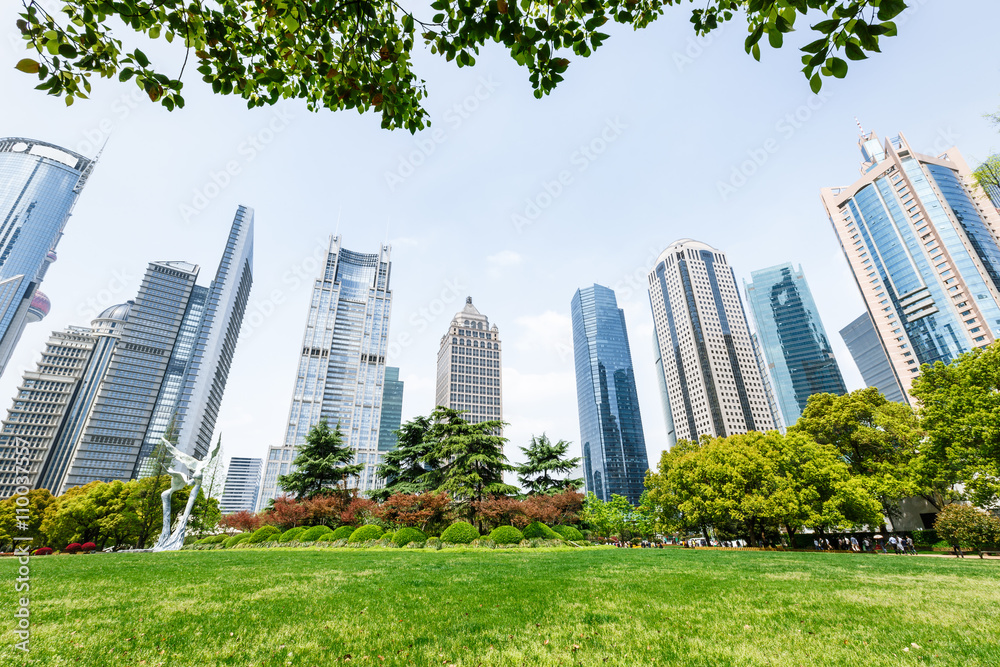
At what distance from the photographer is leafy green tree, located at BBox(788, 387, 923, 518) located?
1108 inches

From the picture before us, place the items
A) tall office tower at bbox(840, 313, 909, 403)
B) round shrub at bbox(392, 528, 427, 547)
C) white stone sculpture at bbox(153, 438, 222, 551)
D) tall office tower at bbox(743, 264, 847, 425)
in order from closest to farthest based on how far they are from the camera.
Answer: round shrub at bbox(392, 528, 427, 547) < white stone sculpture at bbox(153, 438, 222, 551) < tall office tower at bbox(743, 264, 847, 425) < tall office tower at bbox(840, 313, 909, 403)

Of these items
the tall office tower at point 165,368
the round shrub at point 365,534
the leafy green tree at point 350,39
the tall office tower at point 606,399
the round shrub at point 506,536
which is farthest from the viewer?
the tall office tower at point 606,399

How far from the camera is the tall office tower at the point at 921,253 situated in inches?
3036

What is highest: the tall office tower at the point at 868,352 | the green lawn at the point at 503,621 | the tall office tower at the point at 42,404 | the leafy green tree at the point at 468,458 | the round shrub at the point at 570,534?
the tall office tower at the point at 868,352

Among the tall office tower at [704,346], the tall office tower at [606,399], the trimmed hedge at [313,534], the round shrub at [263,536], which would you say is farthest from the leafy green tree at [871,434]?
the tall office tower at [606,399]

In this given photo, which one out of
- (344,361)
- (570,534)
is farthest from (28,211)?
(570,534)

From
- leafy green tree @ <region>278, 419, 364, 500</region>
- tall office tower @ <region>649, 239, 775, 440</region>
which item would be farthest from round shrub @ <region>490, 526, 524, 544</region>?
tall office tower @ <region>649, 239, 775, 440</region>

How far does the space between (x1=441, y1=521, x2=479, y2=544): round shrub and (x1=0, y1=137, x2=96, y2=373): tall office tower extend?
541 ft

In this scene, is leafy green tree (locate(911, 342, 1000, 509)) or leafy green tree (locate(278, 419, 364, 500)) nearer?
leafy green tree (locate(911, 342, 1000, 509))

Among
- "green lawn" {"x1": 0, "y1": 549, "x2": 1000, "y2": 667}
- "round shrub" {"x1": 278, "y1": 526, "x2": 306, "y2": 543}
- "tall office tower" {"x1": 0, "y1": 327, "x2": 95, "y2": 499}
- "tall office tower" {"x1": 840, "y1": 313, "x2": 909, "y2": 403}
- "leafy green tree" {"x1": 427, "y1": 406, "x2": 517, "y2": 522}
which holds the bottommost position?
"round shrub" {"x1": 278, "y1": 526, "x2": 306, "y2": 543}

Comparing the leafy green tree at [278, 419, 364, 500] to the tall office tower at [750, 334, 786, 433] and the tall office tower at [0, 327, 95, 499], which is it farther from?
the tall office tower at [750, 334, 786, 433]

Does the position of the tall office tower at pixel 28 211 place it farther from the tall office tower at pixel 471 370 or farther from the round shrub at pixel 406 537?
the round shrub at pixel 406 537

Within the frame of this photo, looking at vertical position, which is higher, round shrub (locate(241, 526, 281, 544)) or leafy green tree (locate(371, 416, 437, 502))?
leafy green tree (locate(371, 416, 437, 502))

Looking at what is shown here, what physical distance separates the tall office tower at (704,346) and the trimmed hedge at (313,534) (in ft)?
408
